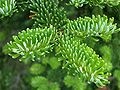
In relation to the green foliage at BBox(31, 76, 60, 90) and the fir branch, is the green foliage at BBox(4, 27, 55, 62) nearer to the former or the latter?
the fir branch

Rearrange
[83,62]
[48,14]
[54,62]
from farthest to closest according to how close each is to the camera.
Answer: [54,62]
[48,14]
[83,62]

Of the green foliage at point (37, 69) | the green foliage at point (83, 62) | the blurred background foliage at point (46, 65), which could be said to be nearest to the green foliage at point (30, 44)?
the green foliage at point (83, 62)

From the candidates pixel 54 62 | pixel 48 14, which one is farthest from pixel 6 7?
pixel 54 62

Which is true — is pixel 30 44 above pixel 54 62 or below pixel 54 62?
above

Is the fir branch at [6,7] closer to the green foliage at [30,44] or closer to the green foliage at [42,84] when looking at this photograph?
the green foliage at [30,44]

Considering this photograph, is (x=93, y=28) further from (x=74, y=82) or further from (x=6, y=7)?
(x=74, y=82)

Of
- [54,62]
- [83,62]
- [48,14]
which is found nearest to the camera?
[83,62]
